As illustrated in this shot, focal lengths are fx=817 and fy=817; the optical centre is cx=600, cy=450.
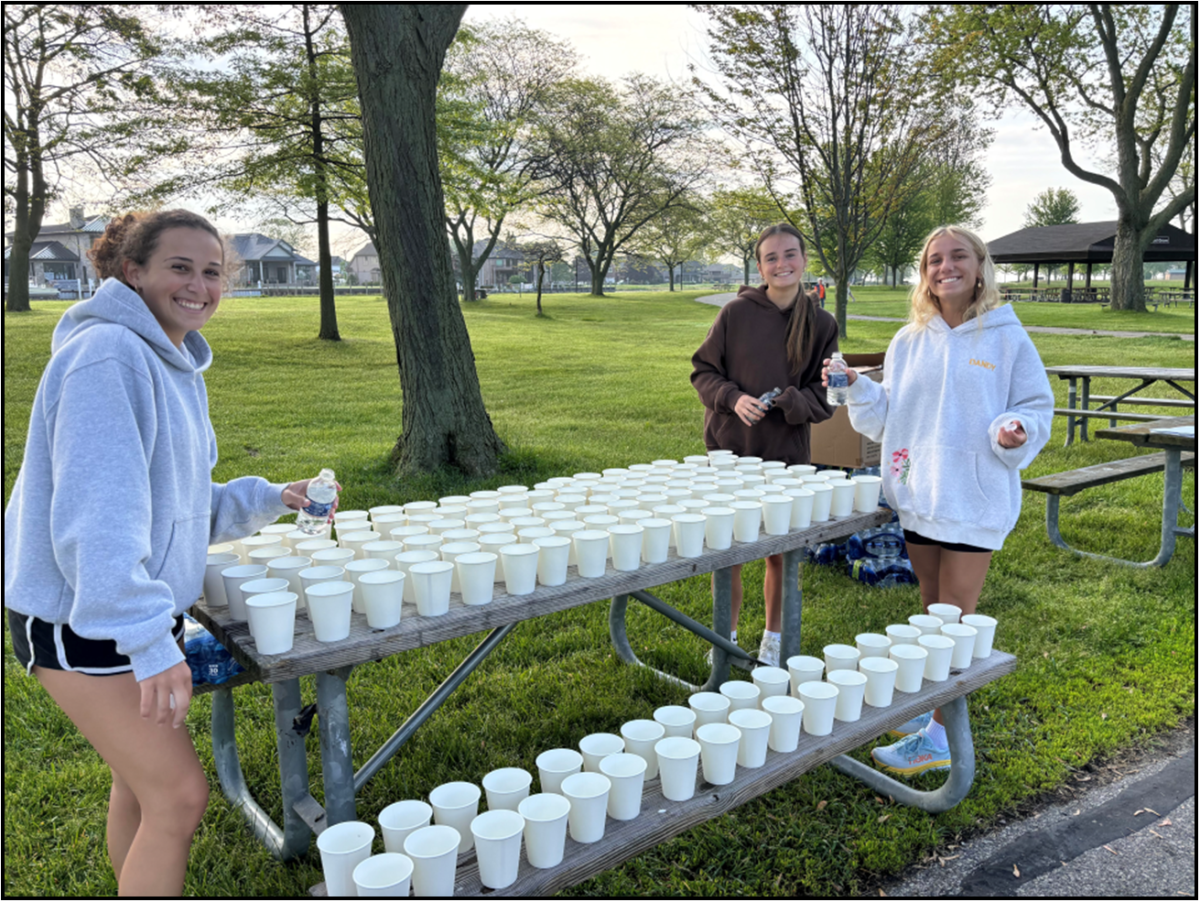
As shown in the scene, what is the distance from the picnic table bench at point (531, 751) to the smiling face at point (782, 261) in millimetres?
1221

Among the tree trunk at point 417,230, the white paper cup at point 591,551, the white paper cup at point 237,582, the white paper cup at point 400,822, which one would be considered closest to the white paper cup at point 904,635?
the white paper cup at point 591,551

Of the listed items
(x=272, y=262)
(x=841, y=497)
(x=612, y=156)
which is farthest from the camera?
(x=272, y=262)

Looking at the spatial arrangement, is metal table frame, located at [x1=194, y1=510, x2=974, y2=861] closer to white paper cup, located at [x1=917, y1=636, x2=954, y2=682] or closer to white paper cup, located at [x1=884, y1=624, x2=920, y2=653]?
white paper cup, located at [x1=917, y1=636, x2=954, y2=682]

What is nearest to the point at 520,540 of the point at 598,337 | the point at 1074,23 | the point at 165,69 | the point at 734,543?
the point at 734,543

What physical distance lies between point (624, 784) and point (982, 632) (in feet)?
5.33

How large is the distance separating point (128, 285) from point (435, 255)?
18.0ft

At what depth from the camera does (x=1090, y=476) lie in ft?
19.6

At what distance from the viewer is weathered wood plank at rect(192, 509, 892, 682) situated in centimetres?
209

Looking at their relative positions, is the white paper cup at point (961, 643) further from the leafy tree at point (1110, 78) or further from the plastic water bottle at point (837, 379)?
the leafy tree at point (1110, 78)

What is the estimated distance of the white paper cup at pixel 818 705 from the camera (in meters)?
2.58

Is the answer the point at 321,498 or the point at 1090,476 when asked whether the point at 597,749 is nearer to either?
the point at 321,498

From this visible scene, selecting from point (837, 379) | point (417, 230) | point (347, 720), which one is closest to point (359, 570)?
point (347, 720)

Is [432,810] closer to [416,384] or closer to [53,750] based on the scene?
[53,750]

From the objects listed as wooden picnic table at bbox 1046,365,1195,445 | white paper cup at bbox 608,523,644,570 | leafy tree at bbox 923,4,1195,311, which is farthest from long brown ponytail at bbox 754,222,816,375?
leafy tree at bbox 923,4,1195,311
